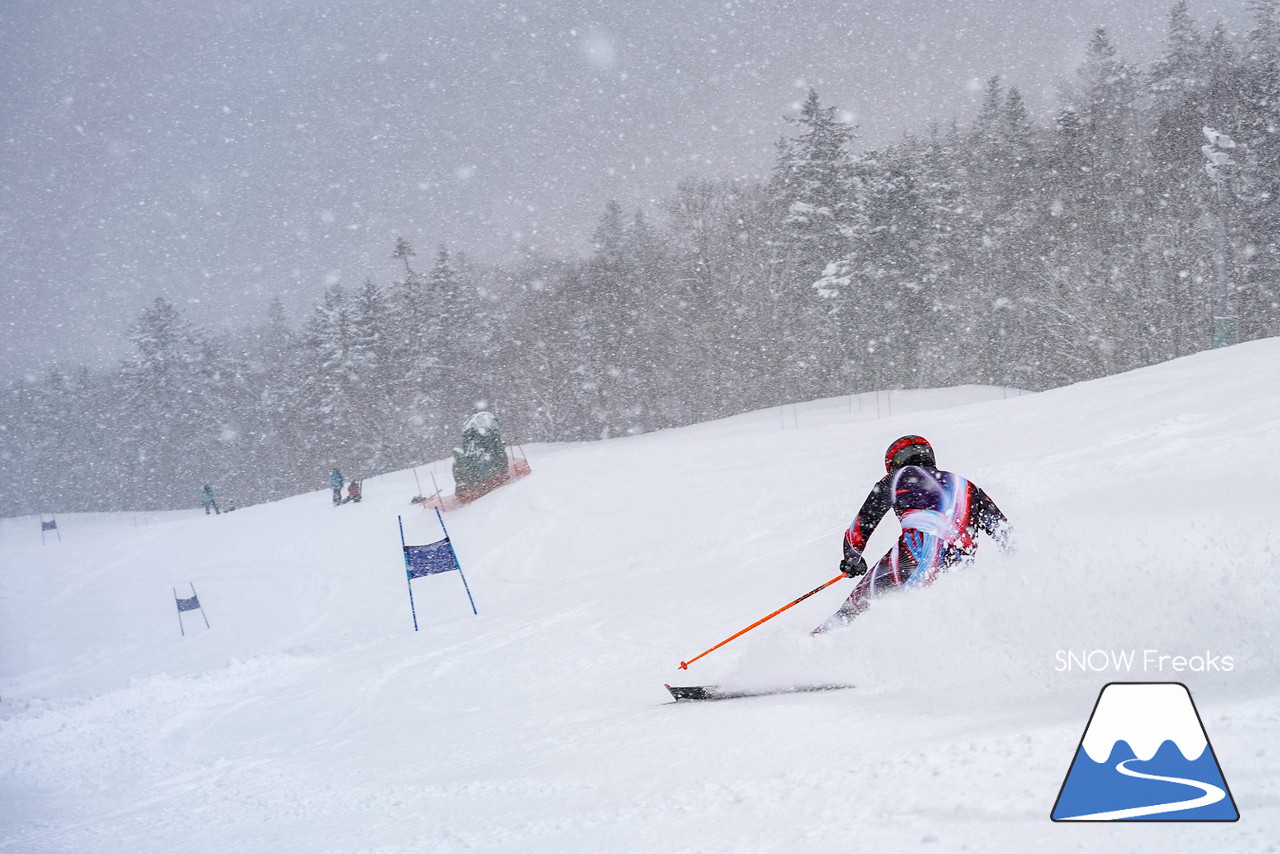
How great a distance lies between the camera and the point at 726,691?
5.68 m

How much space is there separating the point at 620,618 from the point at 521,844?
241 inches

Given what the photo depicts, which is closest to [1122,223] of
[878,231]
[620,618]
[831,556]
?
[878,231]

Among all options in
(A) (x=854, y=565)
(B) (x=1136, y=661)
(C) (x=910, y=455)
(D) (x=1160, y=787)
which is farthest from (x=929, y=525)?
(D) (x=1160, y=787)

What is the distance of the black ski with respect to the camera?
5270mm

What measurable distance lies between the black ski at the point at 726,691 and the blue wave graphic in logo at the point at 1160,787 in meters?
2.98

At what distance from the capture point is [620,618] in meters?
9.66

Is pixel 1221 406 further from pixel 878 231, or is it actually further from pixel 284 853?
pixel 878 231

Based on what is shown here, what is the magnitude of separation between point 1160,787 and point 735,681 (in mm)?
3955

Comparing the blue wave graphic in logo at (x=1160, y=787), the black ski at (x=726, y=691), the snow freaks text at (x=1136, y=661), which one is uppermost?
the blue wave graphic in logo at (x=1160, y=787)

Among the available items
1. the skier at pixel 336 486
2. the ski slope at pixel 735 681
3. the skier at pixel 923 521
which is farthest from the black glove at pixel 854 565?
the skier at pixel 336 486

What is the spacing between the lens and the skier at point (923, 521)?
210 inches

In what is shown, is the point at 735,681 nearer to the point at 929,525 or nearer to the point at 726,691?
the point at 726,691

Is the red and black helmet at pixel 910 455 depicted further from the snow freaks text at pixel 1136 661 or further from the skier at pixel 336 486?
the skier at pixel 336 486

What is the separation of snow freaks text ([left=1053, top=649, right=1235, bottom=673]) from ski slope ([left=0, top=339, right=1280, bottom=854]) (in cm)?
4
